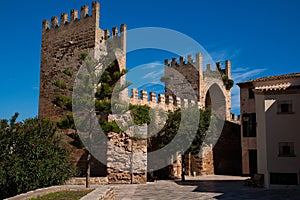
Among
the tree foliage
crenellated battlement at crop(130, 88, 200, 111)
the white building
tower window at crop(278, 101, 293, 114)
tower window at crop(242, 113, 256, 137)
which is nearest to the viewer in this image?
the white building

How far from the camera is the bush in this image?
10.3 m

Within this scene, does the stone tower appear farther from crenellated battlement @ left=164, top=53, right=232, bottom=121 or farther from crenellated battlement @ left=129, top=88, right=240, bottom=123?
crenellated battlement @ left=164, top=53, right=232, bottom=121

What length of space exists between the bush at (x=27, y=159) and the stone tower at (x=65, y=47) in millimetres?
6140

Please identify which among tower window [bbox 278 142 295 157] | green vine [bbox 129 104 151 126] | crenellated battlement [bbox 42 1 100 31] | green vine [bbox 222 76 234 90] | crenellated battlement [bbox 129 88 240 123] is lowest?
tower window [bbox 278 142 295 157]

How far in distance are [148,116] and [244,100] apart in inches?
278

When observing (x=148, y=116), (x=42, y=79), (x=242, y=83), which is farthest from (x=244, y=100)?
(x=42, y=79)

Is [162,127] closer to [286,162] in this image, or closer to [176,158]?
[176,158]

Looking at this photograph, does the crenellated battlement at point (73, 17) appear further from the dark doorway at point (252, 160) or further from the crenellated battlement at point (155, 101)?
the dark doorway at point (252, 160)

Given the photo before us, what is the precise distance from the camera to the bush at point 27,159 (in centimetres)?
1034

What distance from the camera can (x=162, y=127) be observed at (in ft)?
62.4

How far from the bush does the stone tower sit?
614 cm

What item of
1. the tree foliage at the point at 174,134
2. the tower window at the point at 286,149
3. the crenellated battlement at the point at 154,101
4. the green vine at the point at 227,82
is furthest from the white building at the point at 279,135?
the green vine at the point at 227,82

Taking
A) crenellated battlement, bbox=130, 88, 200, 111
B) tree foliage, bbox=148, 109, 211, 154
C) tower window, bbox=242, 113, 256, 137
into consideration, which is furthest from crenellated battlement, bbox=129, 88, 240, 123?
tower window, bbox=242, 113, 256, 137

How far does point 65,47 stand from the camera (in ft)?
61.0
